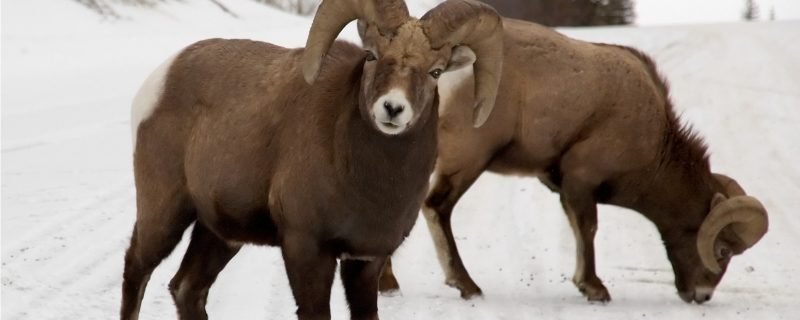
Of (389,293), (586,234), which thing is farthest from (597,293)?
(389,293)

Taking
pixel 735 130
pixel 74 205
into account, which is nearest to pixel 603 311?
pixel 74 205

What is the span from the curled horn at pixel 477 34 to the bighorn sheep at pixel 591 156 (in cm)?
270

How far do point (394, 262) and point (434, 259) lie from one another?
40 cm

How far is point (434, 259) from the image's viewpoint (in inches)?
456

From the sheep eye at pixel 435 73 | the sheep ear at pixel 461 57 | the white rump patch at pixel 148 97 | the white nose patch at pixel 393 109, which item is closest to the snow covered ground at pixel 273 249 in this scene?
the white rump patch at pixel 148 97

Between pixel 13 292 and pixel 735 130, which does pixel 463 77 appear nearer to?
pixel 13 292

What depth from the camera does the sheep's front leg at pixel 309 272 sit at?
691cm

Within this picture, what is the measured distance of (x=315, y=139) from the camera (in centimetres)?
701

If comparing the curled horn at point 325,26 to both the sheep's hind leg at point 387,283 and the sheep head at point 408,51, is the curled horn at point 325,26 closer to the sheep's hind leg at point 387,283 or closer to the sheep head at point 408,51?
the sheep head at point 408,51

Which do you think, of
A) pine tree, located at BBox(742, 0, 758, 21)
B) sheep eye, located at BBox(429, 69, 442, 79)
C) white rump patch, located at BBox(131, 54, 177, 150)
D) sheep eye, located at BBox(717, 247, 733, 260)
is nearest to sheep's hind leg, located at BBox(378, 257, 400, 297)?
sheep eye, located at BBox(717, 247, 733, 260)

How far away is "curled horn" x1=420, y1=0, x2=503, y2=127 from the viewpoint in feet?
22.0

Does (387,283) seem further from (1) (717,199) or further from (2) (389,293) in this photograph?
(1) (717,199)

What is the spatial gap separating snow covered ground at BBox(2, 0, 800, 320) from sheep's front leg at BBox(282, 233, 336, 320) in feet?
7.21

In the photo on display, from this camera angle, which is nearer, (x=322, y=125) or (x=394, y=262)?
(x=322, y=125)
